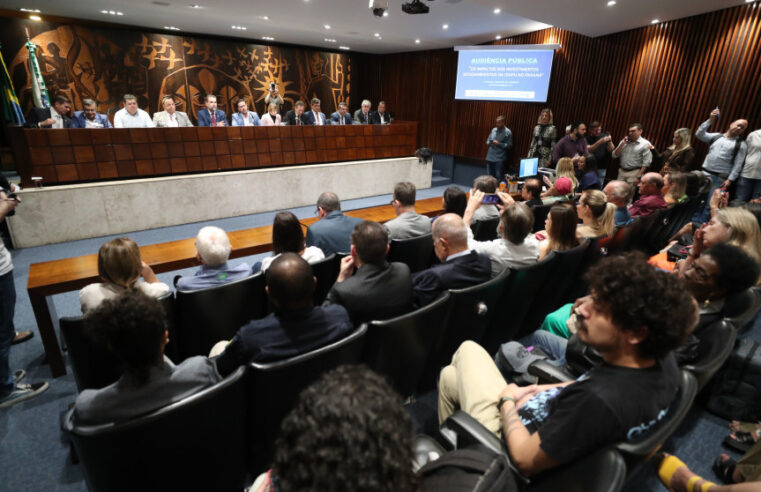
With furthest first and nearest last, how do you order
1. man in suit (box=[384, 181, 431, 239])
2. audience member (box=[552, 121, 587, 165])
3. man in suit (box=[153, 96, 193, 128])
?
audience member (box=[552, 121, 587, 165]), man in suit (box=[153, 96, 193, 128]), man in suit (box=[384, 181, 431, 239])

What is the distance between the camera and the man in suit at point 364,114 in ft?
25.6

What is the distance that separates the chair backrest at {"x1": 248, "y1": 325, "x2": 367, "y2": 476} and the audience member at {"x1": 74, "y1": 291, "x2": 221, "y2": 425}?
26cm

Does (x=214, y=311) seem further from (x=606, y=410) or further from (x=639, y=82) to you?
(x=639, y=82)

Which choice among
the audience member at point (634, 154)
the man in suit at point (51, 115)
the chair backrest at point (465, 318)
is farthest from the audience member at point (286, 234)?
the audience member at point (634, 154)

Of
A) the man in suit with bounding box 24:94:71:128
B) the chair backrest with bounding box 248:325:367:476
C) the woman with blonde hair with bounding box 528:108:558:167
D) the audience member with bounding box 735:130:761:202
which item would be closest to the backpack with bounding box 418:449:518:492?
the chair backrest with bounding box 248:325:367:476

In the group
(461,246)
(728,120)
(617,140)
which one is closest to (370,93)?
(617,140)

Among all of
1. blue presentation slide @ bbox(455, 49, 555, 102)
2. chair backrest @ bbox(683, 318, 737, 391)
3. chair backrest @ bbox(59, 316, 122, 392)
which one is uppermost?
blue presentation slide @ bbox(455, 49, 555, 102)

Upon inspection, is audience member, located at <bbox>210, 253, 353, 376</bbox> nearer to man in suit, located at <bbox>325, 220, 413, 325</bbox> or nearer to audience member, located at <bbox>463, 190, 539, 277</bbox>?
man in suit, located at <bbox>325, 220, 413, 325</bbox>

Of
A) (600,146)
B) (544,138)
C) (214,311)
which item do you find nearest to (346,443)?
(214,311)

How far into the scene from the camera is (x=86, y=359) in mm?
1687

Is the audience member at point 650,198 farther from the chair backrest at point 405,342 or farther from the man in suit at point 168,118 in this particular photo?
the man in suit at point 168,118

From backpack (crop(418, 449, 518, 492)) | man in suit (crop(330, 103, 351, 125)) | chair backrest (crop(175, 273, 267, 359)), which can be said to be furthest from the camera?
man in suit (crop(330, 103, 351, 125))

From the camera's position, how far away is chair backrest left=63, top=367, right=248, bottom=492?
3.43 ft

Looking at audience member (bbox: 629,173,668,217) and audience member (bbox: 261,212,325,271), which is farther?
audience member (bbox: 629,173,668,217)
